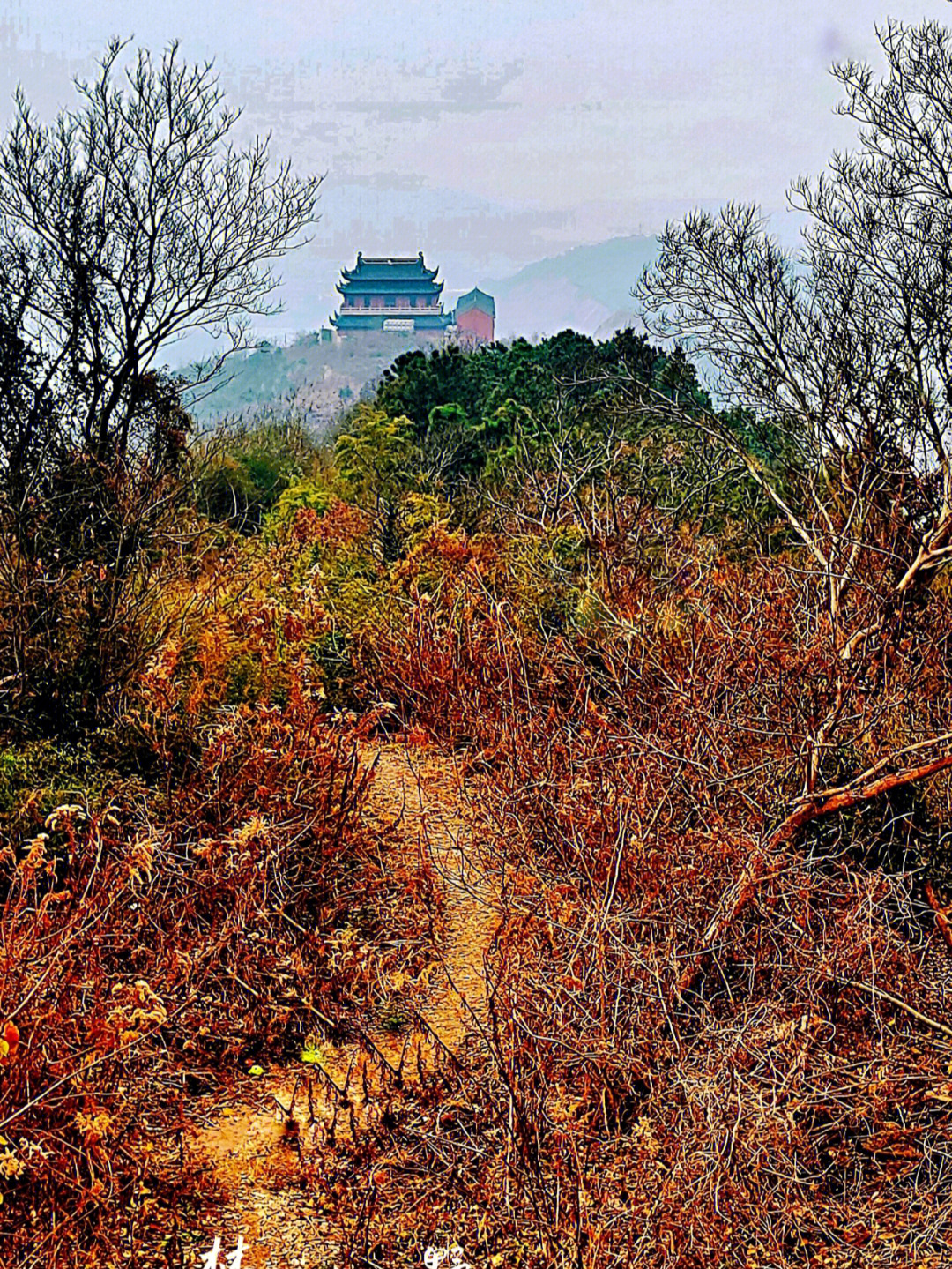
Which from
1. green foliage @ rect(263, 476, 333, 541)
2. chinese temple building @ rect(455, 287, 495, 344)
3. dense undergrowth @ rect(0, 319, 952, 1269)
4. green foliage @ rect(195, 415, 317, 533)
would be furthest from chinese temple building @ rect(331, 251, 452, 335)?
dense undergrowth @ rect(0, 319, 952, 1269)

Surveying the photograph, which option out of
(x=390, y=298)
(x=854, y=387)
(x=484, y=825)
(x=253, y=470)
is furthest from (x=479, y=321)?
(x=484, y=825)

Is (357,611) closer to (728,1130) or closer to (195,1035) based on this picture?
(195,1035)

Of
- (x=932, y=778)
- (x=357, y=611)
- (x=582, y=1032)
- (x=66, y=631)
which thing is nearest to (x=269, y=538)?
(x=357, y=611)

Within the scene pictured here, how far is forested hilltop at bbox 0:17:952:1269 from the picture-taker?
3.35m

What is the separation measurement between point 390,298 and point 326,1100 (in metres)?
40.7

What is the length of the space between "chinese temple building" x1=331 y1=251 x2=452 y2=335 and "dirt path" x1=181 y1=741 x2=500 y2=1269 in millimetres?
37865

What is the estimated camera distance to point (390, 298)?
42688 millimetres

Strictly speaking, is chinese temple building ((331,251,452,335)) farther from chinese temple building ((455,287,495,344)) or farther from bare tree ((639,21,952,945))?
bare tree ((639,21,952,945))

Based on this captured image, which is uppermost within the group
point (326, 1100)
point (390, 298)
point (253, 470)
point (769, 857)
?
point (390, 298)

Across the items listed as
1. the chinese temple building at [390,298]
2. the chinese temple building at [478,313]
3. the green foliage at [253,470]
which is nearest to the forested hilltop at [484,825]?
the green foliage at [253,470]

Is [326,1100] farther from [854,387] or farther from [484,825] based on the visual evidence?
[854,387]

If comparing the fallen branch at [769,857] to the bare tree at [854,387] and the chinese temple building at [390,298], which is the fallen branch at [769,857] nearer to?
the bare tree at [854,387]

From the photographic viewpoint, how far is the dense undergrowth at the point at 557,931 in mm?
3250

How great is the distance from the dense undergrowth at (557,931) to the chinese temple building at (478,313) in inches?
1841
